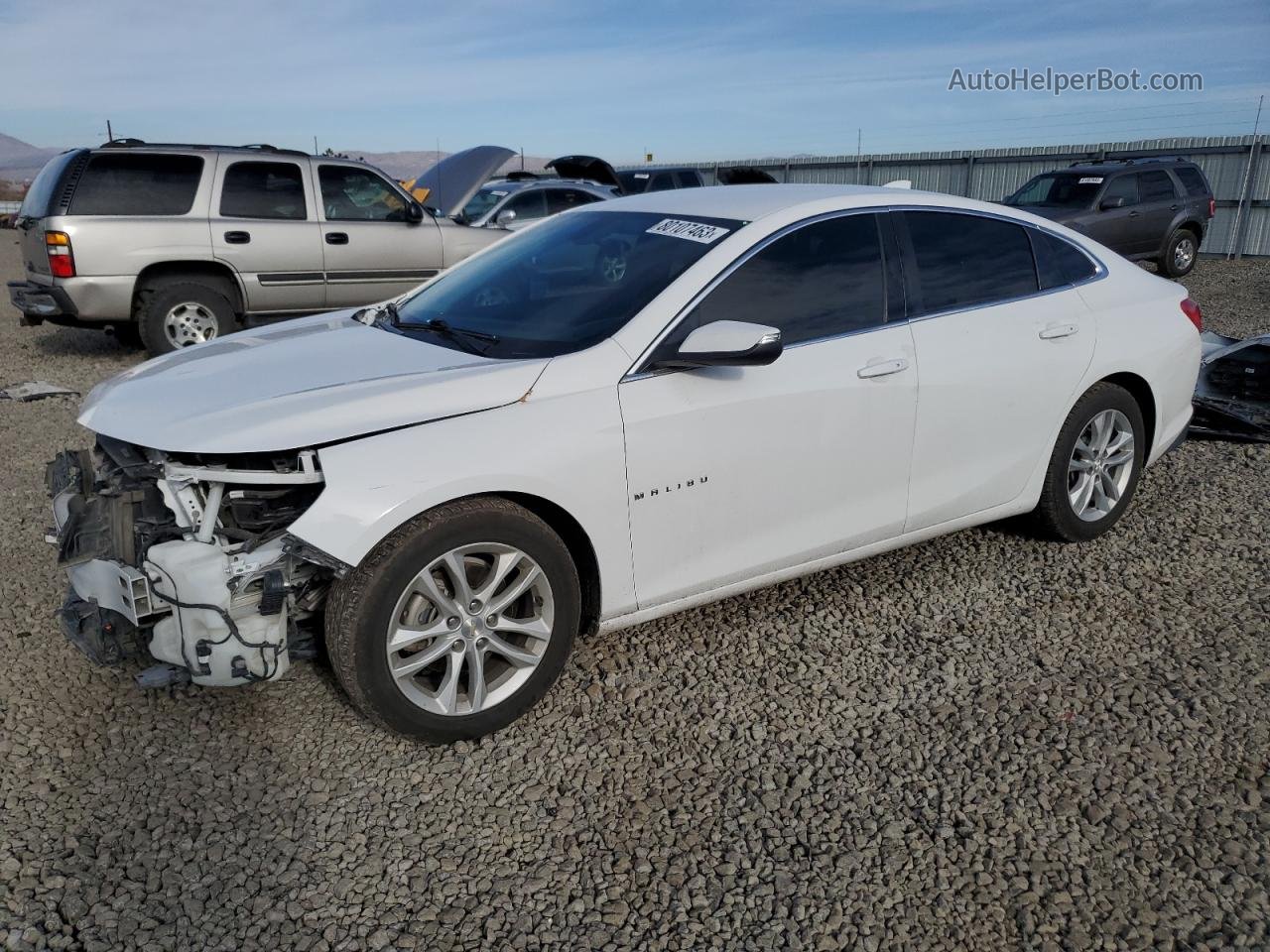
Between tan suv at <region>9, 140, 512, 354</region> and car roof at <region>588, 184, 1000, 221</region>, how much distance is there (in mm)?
5853

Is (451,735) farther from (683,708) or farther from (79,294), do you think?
(79,294)

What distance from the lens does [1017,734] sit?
3.30 m

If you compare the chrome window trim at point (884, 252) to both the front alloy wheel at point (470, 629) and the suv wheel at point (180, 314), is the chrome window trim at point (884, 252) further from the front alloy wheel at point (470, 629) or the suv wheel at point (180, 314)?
the suv wheel at point (180, 314)

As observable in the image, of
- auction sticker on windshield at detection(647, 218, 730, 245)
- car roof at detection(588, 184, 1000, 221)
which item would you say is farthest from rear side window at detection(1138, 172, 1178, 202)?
auction sticker on windshield at detection(647, 218, 730, 245)

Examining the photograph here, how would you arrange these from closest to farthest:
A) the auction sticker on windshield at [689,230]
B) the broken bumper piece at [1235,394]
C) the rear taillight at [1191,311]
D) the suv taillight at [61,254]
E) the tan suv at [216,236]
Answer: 1. the auction sticker on windshield at [689,230]
2. the rear taillight at [1191,311]
3. the broken bumper piece at [1235,394]
4. the suv taillight at [61,254]
5. the tan suv at [216,236]

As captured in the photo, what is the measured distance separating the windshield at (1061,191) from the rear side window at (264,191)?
409 inches

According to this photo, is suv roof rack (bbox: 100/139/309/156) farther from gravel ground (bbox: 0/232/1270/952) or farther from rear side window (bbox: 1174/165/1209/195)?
rear side window (bbox: 1174/165/1209/195)

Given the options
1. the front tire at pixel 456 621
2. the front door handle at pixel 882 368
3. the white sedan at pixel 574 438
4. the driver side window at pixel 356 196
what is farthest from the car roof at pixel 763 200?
the driver side window at pixel 356 196

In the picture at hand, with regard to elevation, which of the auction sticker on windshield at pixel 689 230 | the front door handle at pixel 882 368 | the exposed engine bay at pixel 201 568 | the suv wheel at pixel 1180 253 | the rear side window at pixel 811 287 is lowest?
the suv wheel at pixel 1180 253

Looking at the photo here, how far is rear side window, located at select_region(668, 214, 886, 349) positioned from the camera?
3.54 metres

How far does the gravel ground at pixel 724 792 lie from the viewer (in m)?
2.54

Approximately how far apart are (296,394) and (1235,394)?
21.6 feet

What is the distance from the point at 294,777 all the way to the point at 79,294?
6.96 m

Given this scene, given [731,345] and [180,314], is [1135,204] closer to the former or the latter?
[180,314]
